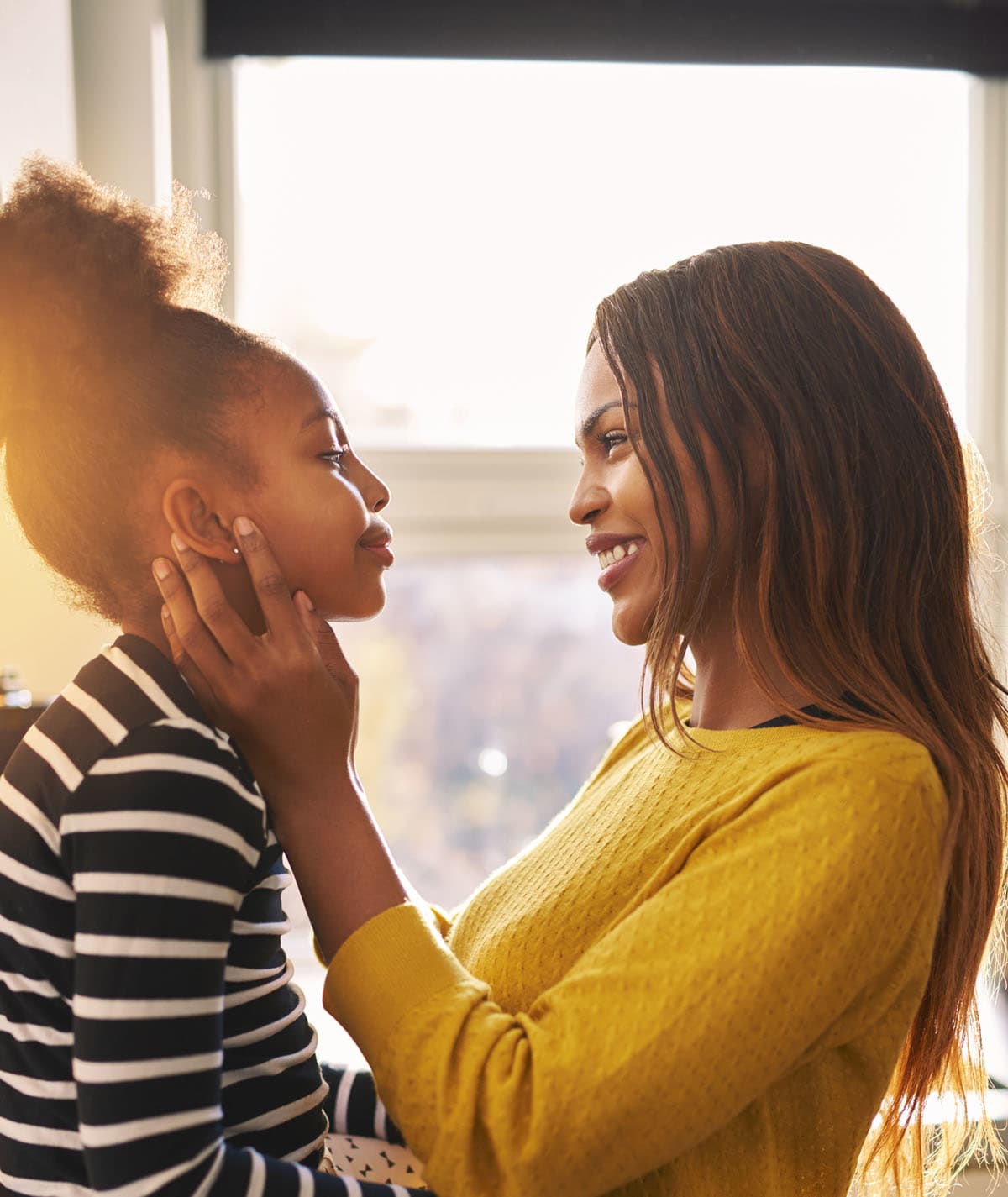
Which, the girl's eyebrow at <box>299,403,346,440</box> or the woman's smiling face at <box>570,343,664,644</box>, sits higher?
the girl's eyebrow at <box>299,403,346,440</box>

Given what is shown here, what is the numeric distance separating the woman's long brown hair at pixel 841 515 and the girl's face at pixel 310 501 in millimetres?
278

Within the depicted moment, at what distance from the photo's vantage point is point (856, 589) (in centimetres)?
97

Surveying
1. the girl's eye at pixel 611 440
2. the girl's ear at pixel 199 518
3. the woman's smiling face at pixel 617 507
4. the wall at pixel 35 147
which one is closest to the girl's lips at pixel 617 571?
the woman's smiling face at pixel 617 507

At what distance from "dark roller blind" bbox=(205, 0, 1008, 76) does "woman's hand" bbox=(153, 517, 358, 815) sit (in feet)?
3.94

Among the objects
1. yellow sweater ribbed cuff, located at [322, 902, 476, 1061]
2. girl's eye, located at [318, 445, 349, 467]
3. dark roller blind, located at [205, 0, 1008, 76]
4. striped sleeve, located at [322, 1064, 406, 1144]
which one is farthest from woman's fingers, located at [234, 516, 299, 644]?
dark roller blind, located at [205, 0, 1008, 76]

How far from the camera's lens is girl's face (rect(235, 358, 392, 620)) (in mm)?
954

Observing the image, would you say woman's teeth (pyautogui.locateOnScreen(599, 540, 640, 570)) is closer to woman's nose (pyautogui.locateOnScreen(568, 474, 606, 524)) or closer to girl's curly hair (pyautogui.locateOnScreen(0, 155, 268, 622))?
woman's nose (pyautogui.locateOnScreen(568, 474, 606, 524))

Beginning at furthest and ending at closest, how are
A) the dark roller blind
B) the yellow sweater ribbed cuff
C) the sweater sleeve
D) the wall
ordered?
1. the dark roller blind
2. the wall
3. the yellow sweater ribbed cuff
4. the sweater sleeve

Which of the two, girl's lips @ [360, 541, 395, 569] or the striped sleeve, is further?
the striped sleeve

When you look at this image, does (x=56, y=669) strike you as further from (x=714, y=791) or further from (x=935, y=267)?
(x=935, y=267)

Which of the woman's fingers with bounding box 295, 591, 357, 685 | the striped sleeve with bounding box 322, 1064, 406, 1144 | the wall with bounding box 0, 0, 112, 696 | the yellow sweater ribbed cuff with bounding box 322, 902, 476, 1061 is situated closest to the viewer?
the yellow sweater ribbed cuff with bounding box 322, 902, 476, 1061

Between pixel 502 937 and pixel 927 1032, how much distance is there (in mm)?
411

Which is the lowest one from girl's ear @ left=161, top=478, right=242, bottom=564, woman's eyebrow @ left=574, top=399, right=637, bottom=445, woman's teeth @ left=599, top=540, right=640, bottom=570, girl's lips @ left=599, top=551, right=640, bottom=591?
girl's lips @ left=599, top=551, right=640, bottom=591

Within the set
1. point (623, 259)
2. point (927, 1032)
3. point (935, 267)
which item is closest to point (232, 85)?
point (623, 259)
